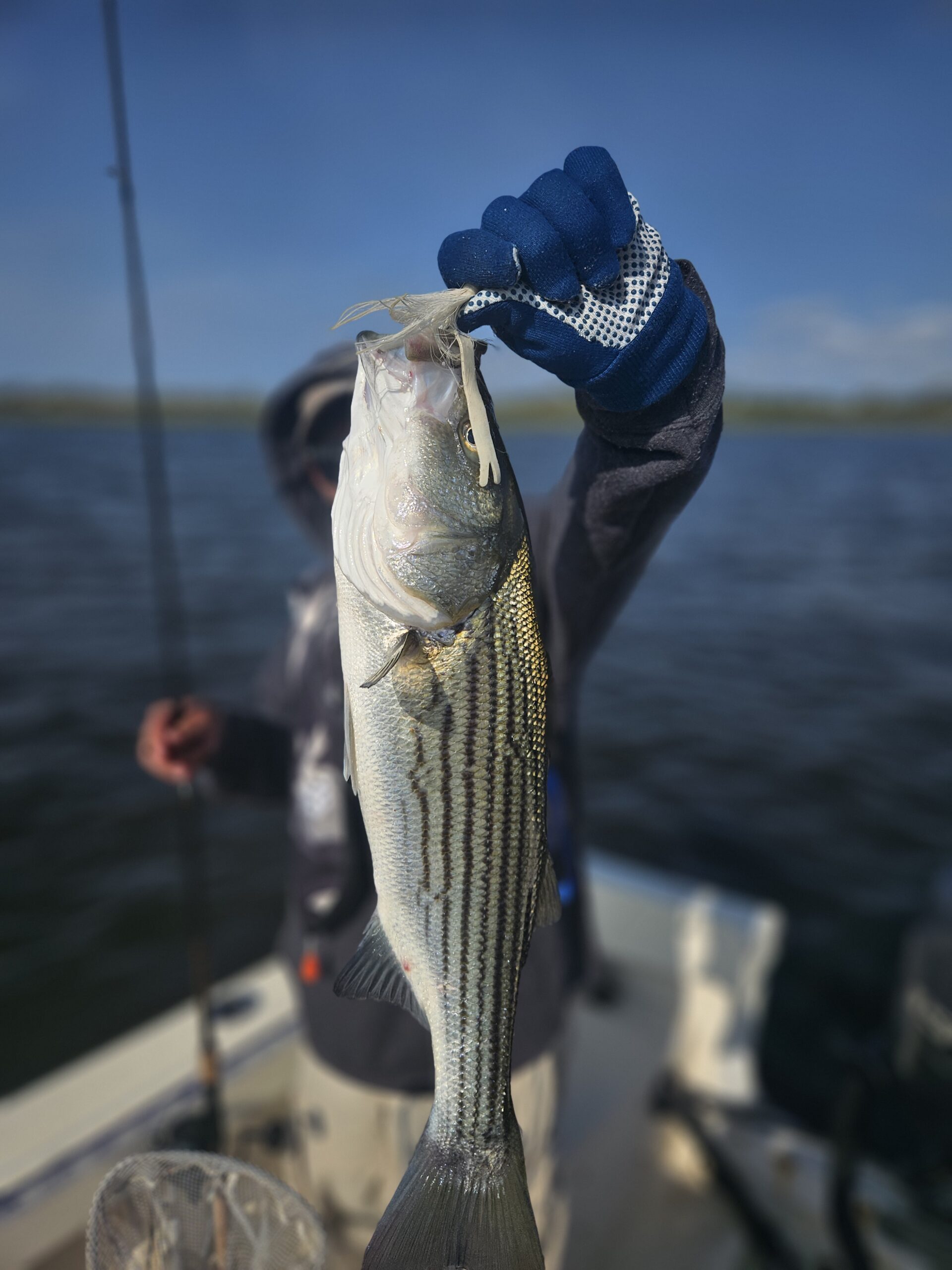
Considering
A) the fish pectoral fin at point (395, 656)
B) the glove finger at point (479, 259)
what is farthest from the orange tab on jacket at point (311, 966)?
the glove finger at point (479, 259)

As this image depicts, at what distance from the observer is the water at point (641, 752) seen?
7441 mm

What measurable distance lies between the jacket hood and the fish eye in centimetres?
162

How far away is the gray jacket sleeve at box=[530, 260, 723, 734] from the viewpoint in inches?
65.6

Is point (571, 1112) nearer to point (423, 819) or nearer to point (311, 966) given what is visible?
point (311, 966)

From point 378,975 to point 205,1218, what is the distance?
735 mm

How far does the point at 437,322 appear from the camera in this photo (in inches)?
54.7

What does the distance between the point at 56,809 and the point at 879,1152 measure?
877 cm

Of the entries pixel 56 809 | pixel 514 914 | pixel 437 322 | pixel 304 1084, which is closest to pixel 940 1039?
pixel 304 1084

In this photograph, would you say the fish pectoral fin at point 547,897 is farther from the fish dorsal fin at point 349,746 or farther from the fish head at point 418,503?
the fish head at point 418,503

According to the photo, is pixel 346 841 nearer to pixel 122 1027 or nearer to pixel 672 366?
pixel 672 366

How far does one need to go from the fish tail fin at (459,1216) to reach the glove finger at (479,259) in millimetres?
1586

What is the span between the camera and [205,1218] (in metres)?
1.78

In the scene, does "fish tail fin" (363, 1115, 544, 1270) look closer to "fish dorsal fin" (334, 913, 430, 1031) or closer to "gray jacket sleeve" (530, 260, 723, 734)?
"fish dorsal fin" (334, 913, 430, 1031)

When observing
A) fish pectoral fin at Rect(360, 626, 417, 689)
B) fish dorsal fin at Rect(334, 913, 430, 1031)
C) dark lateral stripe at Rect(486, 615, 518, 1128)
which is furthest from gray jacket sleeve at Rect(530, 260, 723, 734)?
fish dorsal fin at Rect(334, 913, 430, 1031)
